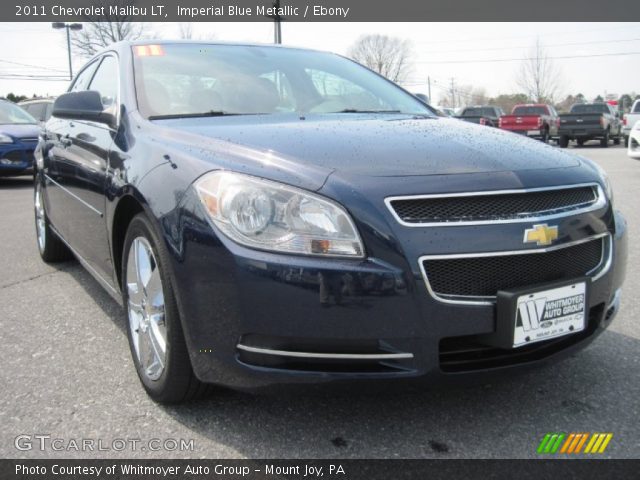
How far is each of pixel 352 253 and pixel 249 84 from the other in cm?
157

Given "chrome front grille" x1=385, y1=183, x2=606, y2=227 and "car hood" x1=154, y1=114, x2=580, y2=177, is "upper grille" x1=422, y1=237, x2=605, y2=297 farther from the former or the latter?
"car hood" x1=154, y1=114, x2=580, y2=177

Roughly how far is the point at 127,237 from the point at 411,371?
4.41 feet

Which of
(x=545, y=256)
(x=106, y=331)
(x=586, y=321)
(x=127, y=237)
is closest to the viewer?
(x=545, y=256)

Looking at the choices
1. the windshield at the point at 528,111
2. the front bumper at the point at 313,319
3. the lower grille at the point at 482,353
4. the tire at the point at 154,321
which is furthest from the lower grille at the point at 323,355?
the windshield at the point at 528,111

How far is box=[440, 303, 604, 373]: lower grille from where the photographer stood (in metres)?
1.99

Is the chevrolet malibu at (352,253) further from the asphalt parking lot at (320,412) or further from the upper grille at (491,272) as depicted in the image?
the asphalt parking lot at (320,412)

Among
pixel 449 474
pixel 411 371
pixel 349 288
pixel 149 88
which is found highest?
pixel 149 88

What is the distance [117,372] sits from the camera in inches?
109

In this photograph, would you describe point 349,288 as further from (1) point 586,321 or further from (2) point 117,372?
(2) point 117,372

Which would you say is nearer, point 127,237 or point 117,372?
point 127,237

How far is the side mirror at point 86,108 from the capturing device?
2934 mm

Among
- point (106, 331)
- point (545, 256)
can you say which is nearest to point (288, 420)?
point (545, 256)

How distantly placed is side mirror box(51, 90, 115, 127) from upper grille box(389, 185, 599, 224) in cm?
164

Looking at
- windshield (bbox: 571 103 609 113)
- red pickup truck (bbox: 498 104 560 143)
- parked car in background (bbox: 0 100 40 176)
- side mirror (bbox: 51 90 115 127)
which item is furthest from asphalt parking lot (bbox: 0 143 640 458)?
windshield (bbox: 571 103 609 113)
